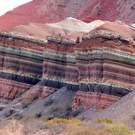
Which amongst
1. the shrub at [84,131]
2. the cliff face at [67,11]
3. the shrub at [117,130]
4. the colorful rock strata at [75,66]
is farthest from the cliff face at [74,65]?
the cliff face at [67,11]

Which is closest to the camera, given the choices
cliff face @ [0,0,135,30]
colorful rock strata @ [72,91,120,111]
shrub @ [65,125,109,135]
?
shrub @ [65,125,109,135]

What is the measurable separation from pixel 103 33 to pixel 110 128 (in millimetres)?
16065

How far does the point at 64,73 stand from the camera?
54.6 m

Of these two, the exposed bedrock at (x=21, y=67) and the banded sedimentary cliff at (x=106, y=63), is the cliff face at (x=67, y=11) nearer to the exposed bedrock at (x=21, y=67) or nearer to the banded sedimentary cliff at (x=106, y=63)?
the exposed bedrock at (x=21, y=67)

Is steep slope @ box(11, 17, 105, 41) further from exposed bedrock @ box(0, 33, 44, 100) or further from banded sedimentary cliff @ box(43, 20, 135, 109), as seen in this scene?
banded sedimentary cliff @ box(43, 20, 135, 109)

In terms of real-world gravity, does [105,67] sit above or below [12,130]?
above

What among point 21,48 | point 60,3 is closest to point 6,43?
point 21,48

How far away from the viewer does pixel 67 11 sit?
109 metres

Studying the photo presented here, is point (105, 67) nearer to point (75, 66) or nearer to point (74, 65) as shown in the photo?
point (75, 66)

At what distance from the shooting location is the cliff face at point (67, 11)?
9206cm

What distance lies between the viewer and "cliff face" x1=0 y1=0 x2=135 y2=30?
9206 cm

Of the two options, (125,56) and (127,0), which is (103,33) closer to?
(125,56)

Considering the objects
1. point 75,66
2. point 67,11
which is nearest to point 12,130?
point 75,66

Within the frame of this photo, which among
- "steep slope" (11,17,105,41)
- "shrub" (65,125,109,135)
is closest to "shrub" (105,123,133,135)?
"shrub" (65,125,109,135)
